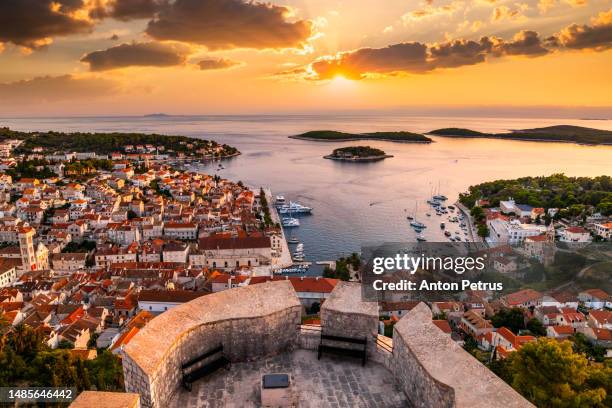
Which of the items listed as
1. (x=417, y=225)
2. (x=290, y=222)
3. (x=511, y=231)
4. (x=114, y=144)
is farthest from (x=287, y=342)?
(x=114, y=144)

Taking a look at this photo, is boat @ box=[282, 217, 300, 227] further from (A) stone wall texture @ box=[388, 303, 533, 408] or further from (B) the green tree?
(A) stone wall texture @ box=[388, 303, 533, 408]

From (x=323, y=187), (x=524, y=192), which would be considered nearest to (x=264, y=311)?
(x=524, y=192)

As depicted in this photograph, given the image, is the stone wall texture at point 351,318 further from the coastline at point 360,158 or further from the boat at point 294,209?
the coastline at point 360,158

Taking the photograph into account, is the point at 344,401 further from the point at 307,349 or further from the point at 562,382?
the point at 562,382

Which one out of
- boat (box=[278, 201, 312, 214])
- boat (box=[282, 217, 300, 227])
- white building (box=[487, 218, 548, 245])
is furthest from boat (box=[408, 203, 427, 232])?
boat (box=[282, 217, 300, 227])

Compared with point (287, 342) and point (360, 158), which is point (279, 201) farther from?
point (287, 342)

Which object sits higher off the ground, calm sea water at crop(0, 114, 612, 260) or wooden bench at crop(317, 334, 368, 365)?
wooden bench at crop(317, 334, 368, 365)
